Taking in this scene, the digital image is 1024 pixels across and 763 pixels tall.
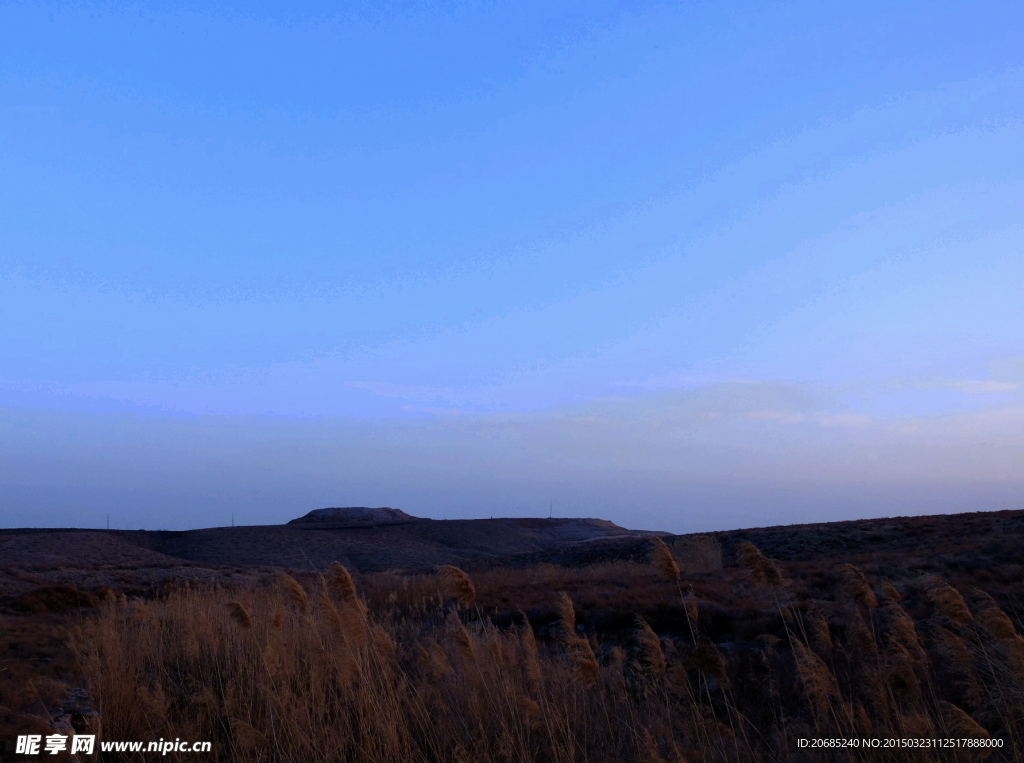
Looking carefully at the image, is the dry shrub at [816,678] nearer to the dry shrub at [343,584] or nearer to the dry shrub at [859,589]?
the dry shrub at [859,589]

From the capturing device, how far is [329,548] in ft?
164

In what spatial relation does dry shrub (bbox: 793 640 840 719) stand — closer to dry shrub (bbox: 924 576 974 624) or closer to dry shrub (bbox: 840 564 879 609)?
dry shrub (bbox: 840 564 879 609)

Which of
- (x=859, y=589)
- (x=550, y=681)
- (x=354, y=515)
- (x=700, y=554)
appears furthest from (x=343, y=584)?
(x=354, y=515)

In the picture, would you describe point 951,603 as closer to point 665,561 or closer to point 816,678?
point 816,678

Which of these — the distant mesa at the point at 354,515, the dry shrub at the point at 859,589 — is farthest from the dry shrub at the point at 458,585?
the distant mesa at the point at 354,515

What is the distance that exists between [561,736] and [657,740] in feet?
2.20

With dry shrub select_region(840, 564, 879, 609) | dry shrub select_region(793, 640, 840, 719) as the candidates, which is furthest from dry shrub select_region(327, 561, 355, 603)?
dry shrub select_region(840, 564, 879, 609)

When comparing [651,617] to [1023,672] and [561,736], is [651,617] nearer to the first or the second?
[561,736]

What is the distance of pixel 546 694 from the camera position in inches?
217

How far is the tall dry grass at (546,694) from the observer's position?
4.36 m

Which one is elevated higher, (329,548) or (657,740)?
(657,740)

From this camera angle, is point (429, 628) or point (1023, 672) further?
point (429, 628)

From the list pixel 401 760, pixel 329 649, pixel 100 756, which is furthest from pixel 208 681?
pixel 401 760

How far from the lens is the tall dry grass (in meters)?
4.36
